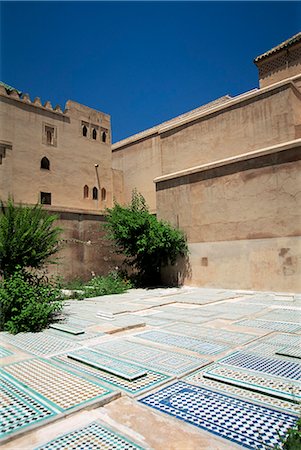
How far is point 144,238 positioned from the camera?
995cm

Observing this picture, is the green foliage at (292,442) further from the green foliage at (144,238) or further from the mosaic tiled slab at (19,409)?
the green foliage at (144,238)

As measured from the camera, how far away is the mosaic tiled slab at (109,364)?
2739 mm

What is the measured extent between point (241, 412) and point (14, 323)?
10.8 ft

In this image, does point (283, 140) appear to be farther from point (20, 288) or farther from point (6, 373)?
point (6, 373)

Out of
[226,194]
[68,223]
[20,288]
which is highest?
[226,194]

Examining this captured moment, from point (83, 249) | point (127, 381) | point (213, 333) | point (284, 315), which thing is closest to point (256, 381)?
point (127, 381)

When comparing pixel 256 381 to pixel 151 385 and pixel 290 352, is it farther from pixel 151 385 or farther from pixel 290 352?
pixel 290 352

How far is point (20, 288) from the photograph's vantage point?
14.9ft

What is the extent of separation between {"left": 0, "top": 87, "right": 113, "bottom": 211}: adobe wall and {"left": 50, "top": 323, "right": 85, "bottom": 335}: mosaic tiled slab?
11.4 meters

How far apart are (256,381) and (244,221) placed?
276 inches

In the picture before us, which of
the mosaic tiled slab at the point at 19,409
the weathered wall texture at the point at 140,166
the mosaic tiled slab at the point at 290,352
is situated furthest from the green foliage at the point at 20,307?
the weathered wall texture at the point at 140,166

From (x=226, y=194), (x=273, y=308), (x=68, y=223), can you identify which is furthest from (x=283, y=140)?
(x=68, y=223)

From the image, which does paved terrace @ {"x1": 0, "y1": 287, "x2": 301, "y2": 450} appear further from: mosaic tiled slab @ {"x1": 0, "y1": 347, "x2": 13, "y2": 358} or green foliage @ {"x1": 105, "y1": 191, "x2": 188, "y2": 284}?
green foliage @ {"x1": 105, "y1": 191, "x2": 188, "y2": 284}

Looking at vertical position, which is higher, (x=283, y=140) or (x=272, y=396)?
(x=283, y=140)
